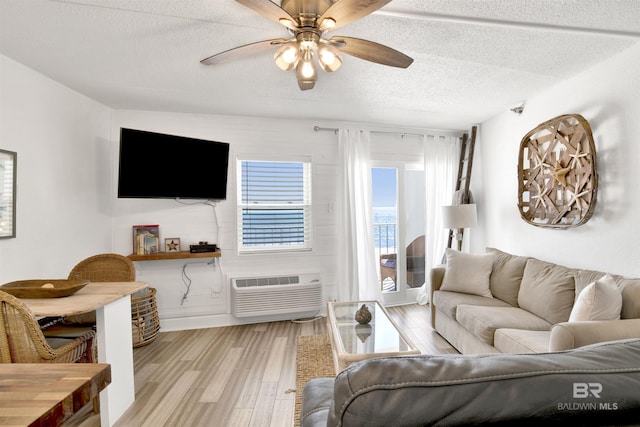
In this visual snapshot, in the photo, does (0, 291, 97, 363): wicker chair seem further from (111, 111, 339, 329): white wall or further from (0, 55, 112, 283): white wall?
(111, 111, 339, 329): white wall

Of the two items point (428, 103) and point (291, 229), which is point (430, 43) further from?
point (291, 229)

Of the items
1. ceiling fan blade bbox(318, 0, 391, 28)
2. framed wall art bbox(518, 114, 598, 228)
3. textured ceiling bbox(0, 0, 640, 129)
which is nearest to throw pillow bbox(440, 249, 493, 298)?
framed wall art bbox(518, 114, 598, 228)

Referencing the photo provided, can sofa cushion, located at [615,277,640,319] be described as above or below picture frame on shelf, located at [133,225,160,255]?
below

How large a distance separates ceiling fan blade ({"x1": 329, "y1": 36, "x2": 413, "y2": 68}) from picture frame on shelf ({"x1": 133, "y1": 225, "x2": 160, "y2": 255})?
120 inches

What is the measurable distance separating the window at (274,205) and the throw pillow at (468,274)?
5.79 ft

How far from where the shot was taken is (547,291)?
8.74 feet

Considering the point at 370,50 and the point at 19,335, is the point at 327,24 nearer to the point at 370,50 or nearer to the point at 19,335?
the point at 370,50

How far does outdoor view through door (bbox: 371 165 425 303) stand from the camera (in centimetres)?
456

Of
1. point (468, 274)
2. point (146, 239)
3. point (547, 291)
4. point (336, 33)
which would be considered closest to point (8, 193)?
point (146, 239)

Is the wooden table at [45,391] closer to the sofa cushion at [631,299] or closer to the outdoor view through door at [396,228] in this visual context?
the sofa cushion at [631,299]

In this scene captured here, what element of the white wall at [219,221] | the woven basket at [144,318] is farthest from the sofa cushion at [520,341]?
the woven basket at [144,318]

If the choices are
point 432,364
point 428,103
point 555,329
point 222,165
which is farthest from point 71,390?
point 428,103

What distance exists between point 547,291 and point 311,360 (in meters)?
2.13

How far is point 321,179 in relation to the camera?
422 cm
